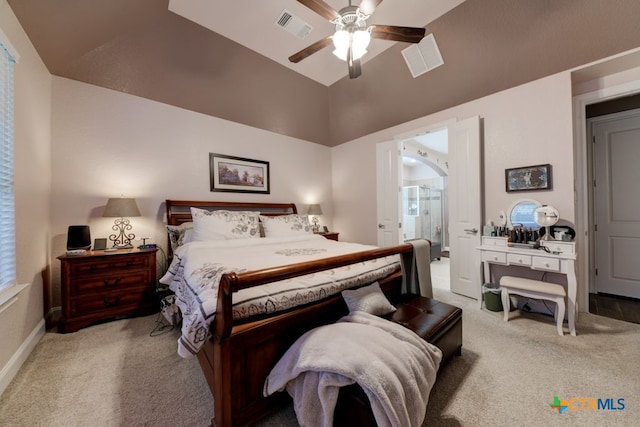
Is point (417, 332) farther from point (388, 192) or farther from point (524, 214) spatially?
point (388, 192)

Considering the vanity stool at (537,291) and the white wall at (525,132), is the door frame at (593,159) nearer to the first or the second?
the white wall at (525,132)

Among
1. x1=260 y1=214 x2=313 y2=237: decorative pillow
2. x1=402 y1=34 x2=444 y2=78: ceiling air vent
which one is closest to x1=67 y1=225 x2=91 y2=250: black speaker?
x1=260 y1=214 x2=313 y2=237: decorative pillow

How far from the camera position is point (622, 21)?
2.10 metres

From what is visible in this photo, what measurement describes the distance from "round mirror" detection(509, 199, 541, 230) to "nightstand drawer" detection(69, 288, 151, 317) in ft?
14.4

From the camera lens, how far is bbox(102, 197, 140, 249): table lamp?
2752mm

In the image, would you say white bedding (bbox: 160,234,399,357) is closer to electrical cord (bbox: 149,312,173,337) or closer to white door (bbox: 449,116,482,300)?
electrical cord (bbox: 149,312,173,337)

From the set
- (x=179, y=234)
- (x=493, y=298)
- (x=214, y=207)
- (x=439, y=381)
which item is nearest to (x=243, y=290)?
(x=439, y=381)

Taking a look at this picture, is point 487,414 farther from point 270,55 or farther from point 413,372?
point 270,55

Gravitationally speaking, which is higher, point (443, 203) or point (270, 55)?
point (270, 55)

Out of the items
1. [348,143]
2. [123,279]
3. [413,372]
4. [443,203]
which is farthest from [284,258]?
[443,203]

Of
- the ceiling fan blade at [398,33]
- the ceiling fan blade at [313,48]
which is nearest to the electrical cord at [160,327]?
the ceiling fan blade at [313,48]

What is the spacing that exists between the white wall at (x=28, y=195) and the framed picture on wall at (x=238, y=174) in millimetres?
1726

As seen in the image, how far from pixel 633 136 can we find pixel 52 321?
7.07m

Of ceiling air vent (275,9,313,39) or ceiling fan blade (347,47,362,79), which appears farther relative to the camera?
Answer: ceiling air vent (275,9,313,39)
